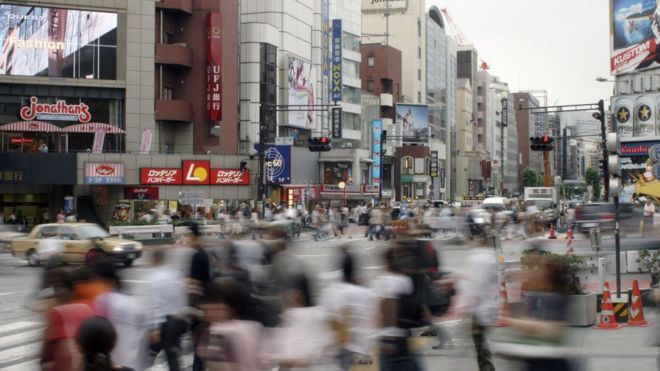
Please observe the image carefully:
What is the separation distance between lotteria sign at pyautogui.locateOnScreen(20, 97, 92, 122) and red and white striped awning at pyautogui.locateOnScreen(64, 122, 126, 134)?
14.8 inches

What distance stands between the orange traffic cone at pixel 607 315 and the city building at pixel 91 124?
3884 cm

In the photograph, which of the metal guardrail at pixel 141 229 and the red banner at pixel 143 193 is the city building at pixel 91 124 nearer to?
the red banner at pixel 143 193

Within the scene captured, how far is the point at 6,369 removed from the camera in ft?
41.7

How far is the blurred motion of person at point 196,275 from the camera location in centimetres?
1018

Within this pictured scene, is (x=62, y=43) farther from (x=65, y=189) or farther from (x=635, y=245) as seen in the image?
(x=635, y=245)

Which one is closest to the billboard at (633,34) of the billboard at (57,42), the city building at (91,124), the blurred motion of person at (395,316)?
the city building at (91,124)

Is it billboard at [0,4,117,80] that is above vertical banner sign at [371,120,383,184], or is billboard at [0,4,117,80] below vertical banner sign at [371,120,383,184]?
above

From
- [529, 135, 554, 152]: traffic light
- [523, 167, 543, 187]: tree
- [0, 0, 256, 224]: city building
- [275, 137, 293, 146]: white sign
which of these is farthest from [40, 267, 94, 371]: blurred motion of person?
[523, 167, 543, 187]: tree

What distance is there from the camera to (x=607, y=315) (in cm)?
1648

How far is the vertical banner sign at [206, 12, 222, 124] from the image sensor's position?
62.8 meters

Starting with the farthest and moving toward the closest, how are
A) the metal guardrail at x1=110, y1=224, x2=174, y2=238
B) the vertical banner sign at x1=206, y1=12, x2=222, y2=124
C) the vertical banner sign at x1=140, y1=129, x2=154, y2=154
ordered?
the vertical banner sign at x1=206, y1=12, x2=222, y2=124
the vertical banner sign at x1=140, y1=129, x2=154, y2=154
the metal guardrail at x1=110, y1=224, x2=174, y2=238

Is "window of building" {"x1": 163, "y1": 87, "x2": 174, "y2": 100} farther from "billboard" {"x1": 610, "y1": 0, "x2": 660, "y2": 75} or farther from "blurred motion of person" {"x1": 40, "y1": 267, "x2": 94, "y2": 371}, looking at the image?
"blurred motion of person" {"x1": 40, "y1": 267, "x2": 94, "y2": 371}

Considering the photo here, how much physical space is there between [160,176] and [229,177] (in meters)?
4.66

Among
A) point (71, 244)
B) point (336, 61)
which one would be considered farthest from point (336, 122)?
point (71, 244)
